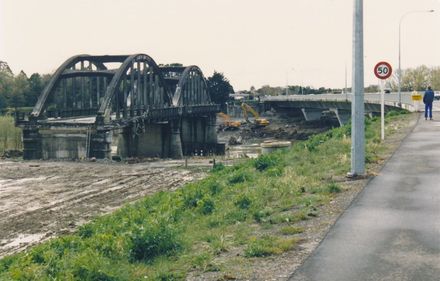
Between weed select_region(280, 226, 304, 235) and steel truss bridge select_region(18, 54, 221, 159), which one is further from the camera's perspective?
steel truss bridge select_region(18, 54, 221, 159)

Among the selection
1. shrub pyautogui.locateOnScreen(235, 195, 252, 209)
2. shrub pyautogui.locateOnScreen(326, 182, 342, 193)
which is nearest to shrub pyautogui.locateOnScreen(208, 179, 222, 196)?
shrub pyautogui.locateOnScreen(235, 195, 252, 209)

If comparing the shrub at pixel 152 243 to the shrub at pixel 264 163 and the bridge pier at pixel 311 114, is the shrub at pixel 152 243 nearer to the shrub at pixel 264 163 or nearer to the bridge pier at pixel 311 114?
the shrub at pixel 264 163

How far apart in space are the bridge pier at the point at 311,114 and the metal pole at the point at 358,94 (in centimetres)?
10706

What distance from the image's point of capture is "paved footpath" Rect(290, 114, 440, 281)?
775 cm

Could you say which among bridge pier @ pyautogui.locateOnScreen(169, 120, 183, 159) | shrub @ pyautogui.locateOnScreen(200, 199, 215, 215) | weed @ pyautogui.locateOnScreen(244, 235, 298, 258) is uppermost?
weed @ pyautogui.locateOnScreen(244, 235, 298, 258)

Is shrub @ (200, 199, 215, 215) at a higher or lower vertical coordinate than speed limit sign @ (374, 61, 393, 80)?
lower

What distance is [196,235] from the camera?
414 inches

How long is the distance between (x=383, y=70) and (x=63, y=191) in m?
18.8

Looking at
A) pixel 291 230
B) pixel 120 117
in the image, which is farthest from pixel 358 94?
pixel 120 117

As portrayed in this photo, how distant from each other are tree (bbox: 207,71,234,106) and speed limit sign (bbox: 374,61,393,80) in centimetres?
12402

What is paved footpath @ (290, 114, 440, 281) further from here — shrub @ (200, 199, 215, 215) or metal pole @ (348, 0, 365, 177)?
shrub @ (200, 199, 215, 215)

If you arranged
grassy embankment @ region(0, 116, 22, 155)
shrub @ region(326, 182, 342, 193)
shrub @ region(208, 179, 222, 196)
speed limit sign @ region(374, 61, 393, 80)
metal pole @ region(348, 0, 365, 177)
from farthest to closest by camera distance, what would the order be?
1. grassy embankment @ region(0, 116, 22, 155)
2. speed limit sign @ region(374, 61, 393, 80)
3. shrub @ region(208, 179, 222, 196)
4. metal pole @ region(348, 0, 365, 177)
5. shrub @ region(326, 182, 342, 193)

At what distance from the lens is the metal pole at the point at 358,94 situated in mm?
14203

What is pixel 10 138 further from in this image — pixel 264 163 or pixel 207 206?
pixel 207 206
